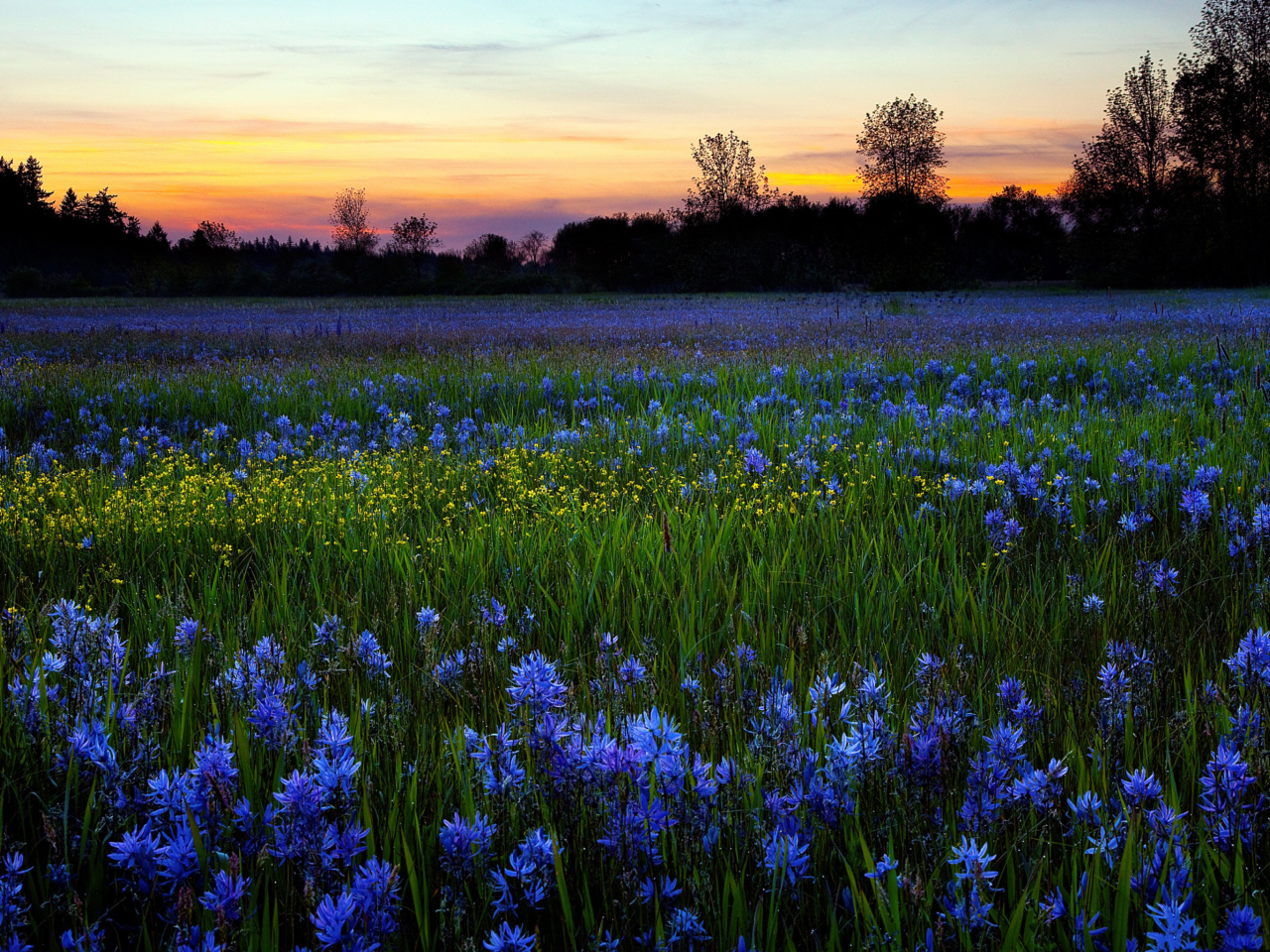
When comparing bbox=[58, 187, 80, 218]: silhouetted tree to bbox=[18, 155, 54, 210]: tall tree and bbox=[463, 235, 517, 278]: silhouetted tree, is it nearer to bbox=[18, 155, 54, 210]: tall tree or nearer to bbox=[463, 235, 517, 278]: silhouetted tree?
bbox=[18, 155, 54, 210]: tall tree

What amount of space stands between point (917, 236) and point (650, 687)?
200 ft

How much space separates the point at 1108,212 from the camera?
56.6 meters

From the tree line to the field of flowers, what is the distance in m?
52.9

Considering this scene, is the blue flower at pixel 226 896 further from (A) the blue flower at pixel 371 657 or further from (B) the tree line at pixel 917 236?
(B) the tree line at pixel 917 236

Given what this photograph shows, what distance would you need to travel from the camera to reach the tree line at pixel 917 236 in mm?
47281

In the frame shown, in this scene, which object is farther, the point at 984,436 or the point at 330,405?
the point at 330,405

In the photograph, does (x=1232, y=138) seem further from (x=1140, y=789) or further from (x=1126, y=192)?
(x=1140, y=789)

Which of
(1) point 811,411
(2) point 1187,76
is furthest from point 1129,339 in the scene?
(2) point 1187,76

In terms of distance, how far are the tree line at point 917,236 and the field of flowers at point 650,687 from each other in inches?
2082

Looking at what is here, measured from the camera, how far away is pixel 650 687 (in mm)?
2012

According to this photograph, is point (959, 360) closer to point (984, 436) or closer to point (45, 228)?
point (984, 436)

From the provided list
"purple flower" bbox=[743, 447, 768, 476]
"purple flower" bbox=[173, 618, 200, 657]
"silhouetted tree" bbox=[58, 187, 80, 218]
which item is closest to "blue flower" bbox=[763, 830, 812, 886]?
"purple flower" bbox=[173, 618, 200, 657]

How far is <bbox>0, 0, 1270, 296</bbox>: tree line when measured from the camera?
47.3 m

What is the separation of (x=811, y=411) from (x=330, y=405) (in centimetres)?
425
